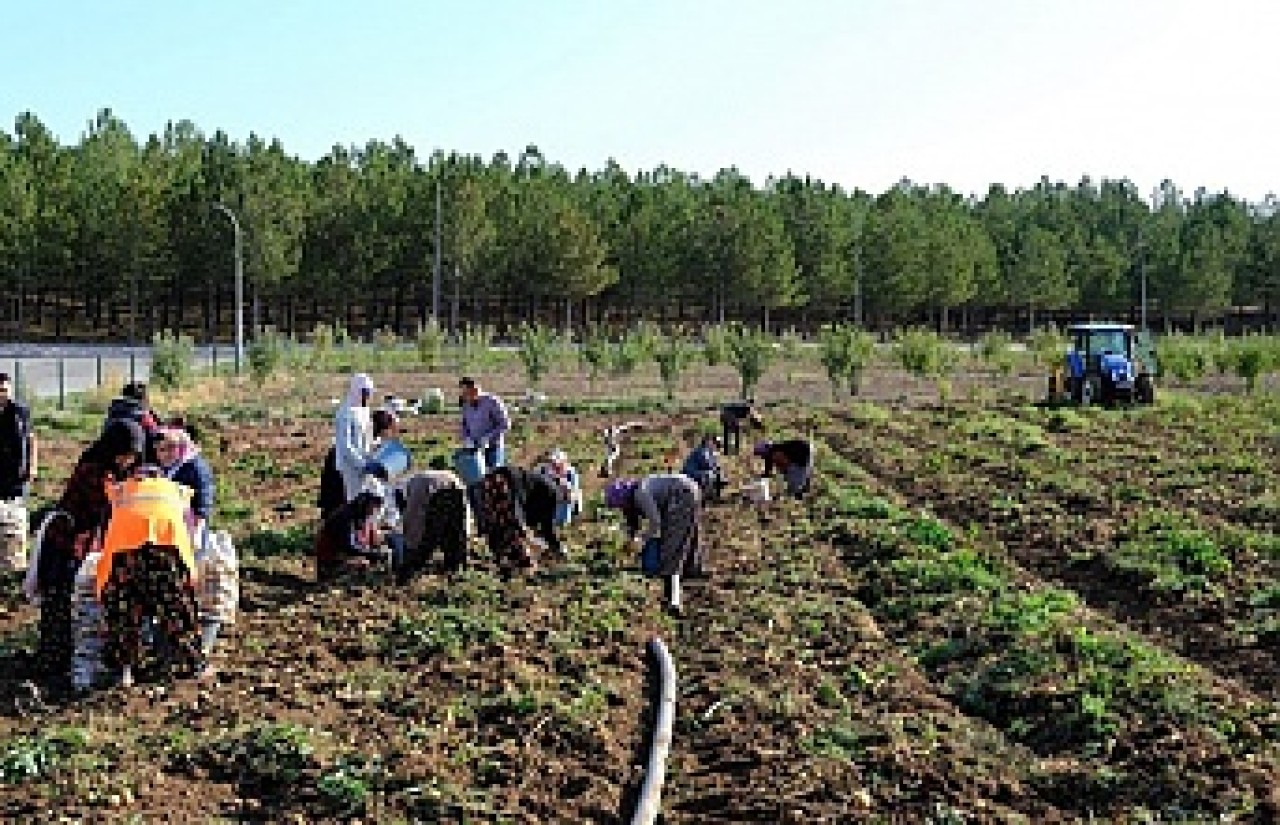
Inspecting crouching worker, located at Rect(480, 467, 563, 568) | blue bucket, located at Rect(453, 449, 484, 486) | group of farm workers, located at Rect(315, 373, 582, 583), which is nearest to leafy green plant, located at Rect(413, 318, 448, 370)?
blue bucket, located at Rect(453, 449, 484, 486)

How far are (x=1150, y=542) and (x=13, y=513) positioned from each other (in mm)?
9599

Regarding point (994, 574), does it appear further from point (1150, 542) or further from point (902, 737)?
point (902, 737)

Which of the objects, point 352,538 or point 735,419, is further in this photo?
point 735,419

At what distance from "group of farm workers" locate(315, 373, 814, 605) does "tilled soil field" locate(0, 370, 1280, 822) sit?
27 cm

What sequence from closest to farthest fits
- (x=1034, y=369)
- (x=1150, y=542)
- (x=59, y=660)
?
(x=59, y=660), (x=1150, y=542), (x=1034, y=369)

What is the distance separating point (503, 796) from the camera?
264 inches

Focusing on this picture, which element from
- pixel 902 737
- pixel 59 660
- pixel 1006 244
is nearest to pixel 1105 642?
pixel 902 737

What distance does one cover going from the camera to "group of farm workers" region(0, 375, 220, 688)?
7801 mm

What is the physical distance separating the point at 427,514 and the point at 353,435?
2.74ft

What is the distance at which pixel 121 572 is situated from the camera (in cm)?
778

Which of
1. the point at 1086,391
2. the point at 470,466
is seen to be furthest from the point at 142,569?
the point at 1086,391

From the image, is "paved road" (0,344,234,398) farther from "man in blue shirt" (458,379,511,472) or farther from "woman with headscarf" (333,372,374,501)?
"woman with headscarf" (333,372,374,501)

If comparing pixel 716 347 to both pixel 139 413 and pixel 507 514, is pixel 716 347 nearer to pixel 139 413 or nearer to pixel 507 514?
pixel 507 514

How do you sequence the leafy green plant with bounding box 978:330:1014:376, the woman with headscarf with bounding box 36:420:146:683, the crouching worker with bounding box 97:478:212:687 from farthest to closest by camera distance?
1. the leafy green plant with bounding box 978:330:1014:376
2. the woman with headscarf with bounding box 36:420:146:683
3. the crouching worker with bounding box 97:478:212:687
